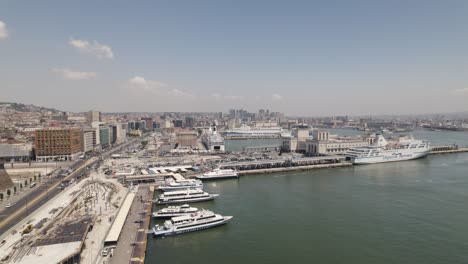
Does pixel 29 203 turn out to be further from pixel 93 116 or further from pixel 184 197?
pixel 93 116

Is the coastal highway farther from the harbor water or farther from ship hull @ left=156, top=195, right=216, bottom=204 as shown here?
the harbor water

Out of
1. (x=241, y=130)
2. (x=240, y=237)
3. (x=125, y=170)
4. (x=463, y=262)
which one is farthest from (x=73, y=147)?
(x=241, y=130)

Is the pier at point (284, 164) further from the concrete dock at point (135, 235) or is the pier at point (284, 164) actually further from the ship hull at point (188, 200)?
the concrete dock at point (135, 235)

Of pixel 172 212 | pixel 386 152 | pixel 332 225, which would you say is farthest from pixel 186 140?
pixel 332 225

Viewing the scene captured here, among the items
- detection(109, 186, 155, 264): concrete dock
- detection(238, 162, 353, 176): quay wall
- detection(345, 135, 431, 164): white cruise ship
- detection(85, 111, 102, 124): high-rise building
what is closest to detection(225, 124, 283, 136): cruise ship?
detection(85, 111, 102, 124): high-rise building

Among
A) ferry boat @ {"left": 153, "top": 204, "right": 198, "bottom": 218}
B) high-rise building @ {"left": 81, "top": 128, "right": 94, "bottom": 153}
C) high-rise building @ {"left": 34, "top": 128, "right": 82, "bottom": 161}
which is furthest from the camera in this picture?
high-rise building @ {"left": 81, "top": 128, "right": 94, "bottom": 153}

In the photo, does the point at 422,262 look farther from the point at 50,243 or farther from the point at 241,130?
the point at 241,130

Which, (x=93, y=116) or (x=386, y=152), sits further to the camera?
(x=93, y=116)

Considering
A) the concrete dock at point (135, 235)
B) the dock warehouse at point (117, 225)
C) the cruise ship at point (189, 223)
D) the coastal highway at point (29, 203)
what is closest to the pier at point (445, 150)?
the cruise ship at point (189, 223)
